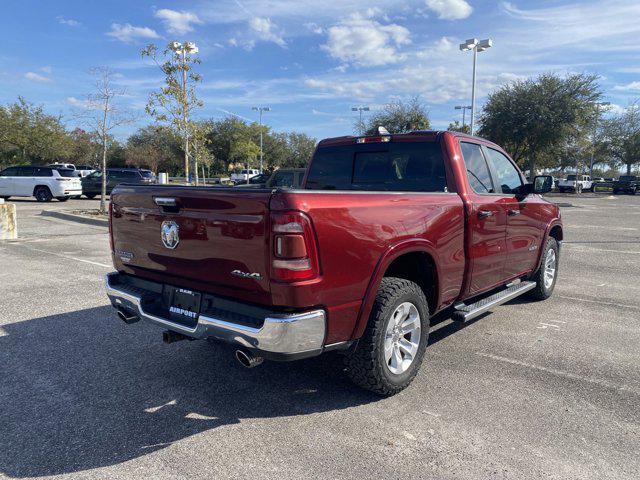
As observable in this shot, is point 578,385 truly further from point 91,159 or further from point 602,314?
point 91,159

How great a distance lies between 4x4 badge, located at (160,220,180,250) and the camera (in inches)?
134

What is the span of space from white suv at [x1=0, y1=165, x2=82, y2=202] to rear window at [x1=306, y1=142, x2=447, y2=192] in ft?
71.6

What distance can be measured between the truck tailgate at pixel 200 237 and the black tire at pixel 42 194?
22.7m

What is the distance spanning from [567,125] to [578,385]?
106ft

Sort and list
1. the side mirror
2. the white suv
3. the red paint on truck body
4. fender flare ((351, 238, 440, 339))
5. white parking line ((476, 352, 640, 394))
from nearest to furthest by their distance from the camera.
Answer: the red paint on truck body, fender flare ((351, 238, 440, 339)), white parking line ((476, 352, 640, 394)), the side mirror, the white suv

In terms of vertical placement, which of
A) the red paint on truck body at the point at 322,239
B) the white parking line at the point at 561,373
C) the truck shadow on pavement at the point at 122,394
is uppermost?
the red paint on truck body at the point at 322,239

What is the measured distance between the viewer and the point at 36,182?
2325 centimetres

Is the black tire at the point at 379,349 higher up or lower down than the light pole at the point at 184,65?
lower down

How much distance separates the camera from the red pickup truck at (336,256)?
2.88 metres

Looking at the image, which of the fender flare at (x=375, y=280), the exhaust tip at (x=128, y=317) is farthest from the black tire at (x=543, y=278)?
the exhaust tip at (x=128, y=317)

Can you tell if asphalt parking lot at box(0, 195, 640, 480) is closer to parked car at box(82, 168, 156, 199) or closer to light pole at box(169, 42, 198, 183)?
light pole at box(169, 42, 198, 183)

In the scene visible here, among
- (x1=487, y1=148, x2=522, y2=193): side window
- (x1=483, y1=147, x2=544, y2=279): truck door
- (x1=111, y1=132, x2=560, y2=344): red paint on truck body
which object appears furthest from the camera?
(x1=487, y1=148, x2=522, y2=193): side window

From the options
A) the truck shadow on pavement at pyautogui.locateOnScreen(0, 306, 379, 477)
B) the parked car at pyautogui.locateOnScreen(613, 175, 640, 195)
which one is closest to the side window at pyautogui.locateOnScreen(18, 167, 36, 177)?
the truck shadow on pavement at pyautogui.locateOnScreen(0, 306, 379, 477)

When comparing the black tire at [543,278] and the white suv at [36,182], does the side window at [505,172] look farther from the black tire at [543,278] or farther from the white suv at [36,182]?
the white suv at [36,182]
